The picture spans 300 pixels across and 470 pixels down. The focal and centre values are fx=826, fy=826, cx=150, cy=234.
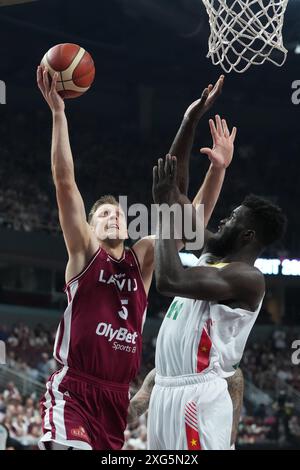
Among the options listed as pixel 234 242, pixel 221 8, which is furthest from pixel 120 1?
pixel 234 242

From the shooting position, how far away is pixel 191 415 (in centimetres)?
367

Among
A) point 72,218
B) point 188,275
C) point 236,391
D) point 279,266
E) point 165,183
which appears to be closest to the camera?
point 188,275

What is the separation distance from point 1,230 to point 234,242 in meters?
13.2

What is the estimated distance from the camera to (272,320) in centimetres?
1970

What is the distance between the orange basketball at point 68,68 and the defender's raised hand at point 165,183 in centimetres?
93

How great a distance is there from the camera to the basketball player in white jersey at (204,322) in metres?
3.64

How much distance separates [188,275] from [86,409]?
0.90 metres

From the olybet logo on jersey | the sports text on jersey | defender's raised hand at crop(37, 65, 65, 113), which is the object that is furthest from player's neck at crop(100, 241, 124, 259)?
defender's raised hand at crop(37, 65, 65, 113)

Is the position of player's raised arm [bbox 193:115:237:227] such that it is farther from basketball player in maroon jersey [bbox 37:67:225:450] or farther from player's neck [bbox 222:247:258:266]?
player's neck [bbox 222:247:258:266]

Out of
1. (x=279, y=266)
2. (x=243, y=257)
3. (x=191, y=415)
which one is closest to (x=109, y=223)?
(x=243, y=257)

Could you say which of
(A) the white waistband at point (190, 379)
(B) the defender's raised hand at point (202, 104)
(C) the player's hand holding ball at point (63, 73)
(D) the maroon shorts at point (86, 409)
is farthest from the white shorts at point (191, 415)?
(C) the player's hand holding ball at point (63, 73)

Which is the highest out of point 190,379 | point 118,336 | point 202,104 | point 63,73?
point 63,73

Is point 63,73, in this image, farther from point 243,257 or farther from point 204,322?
point 204,322
